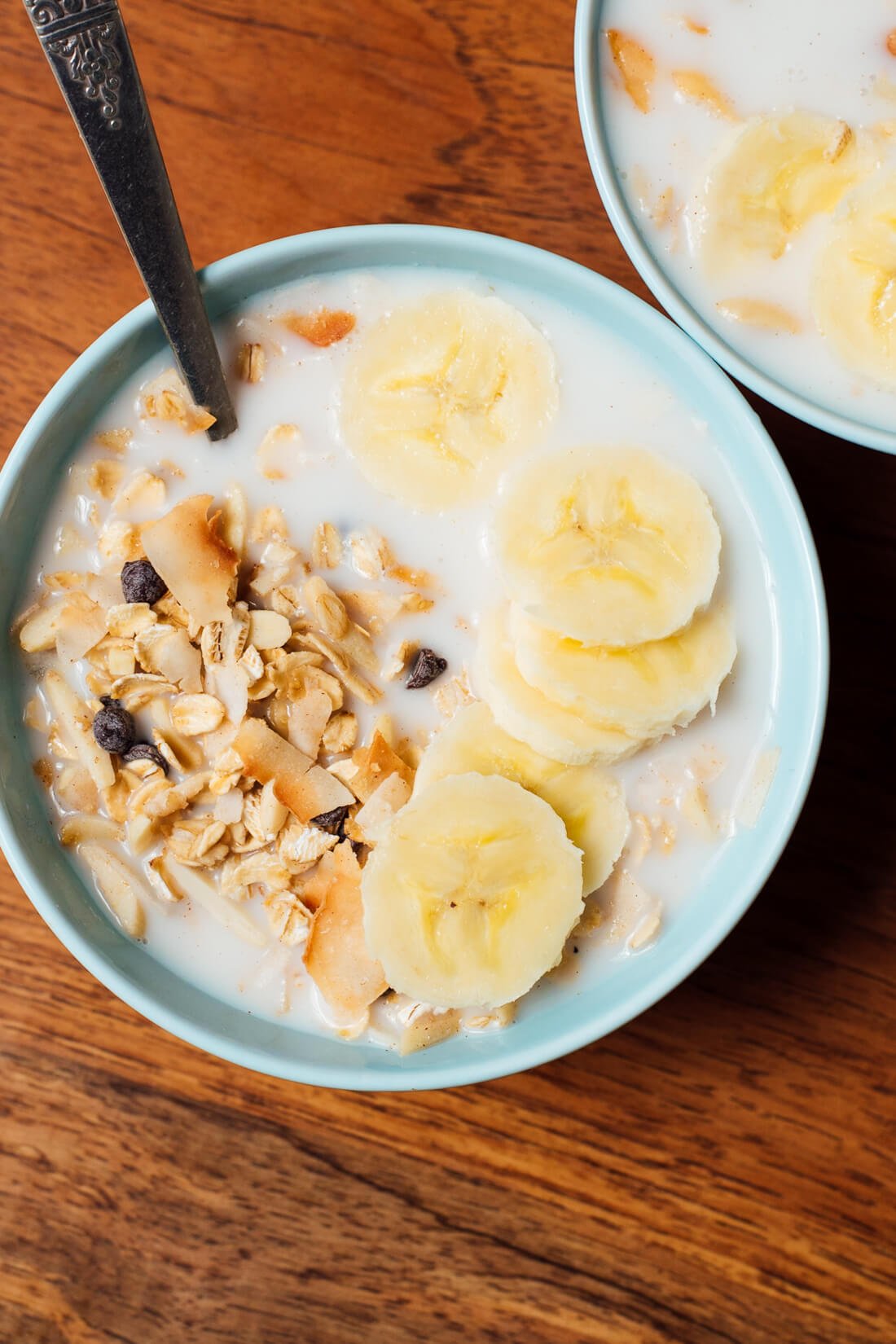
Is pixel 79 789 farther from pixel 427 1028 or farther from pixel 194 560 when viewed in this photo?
pixel 427 1028

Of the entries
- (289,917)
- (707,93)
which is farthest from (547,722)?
(707,93)

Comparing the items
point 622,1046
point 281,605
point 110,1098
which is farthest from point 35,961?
point 622,1046

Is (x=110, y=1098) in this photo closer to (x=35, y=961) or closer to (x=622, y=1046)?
(x=35, y=961)

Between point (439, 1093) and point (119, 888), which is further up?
point (119, 888)

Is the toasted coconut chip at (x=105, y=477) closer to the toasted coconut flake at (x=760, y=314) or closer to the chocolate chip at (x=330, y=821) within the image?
the chocolate chip at (x=330, y=821)

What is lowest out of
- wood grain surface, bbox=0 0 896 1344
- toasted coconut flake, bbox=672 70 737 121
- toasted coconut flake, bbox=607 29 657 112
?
wood grain surface, bbox=0 0 896 1344

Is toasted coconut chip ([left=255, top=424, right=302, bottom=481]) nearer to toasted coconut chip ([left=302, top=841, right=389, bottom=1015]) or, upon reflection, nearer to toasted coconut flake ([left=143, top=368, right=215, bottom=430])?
toasted coconut flake ([left=143, top=368, right=215, bottom=430])

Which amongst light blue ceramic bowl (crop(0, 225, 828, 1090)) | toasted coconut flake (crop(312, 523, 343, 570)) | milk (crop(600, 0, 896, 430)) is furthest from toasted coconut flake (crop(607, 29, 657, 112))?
toasted coconut flake (crop(312, 523, 343, 570))
